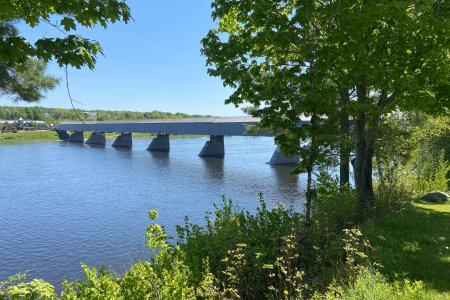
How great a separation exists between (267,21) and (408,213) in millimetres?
7625

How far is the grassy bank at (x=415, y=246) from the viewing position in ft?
23.5

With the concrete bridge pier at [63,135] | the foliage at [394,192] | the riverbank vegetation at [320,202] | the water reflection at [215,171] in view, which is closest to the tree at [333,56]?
the riverbank vegetation at [320,202]

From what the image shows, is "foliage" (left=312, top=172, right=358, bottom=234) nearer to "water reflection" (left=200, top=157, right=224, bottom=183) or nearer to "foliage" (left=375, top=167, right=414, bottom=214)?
"foliage" (left=375, top=167, right=414, bottom=214)

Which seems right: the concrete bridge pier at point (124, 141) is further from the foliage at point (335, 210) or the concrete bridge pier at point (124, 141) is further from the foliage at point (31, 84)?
the foliage at point (335, 210)

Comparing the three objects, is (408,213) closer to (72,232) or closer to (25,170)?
(72,232)

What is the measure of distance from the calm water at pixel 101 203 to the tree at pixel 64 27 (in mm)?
6076

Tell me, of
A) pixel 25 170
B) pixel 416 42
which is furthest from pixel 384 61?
pixel 25 170

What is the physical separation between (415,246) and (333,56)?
5549 millimetres

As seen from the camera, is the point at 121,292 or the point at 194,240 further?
the point at 194,240

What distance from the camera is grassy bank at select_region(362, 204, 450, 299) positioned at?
7164 mm

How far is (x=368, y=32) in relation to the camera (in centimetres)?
1124

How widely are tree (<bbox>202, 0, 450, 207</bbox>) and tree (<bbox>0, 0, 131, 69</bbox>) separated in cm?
539

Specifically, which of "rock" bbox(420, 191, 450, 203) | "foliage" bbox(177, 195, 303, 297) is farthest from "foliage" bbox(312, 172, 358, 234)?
"rock" bbox(420, 191, 450, 203)

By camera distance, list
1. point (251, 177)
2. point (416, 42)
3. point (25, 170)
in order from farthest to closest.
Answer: point (25, 170)
point (251, 177)
point (416, 42)
